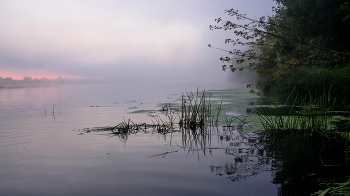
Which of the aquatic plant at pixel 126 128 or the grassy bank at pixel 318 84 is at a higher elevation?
the grassy bank at pixel 318 84

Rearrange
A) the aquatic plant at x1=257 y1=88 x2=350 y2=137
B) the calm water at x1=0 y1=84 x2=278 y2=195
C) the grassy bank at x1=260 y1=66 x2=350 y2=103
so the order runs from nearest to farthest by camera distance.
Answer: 1. the calm water at x1=0 y1=84 x2=278 y2=195
2. the aquatic plant at x1=257 y1=88 x2=350 y2=137
3. the grassy bank at x1=260 y1=66 x2=350 y2=103

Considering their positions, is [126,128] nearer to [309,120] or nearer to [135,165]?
[135,165]

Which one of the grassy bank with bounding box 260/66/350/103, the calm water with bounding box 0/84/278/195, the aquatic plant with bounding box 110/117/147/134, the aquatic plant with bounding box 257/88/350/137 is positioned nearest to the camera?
the calm water with bounding box 0/84/278/195

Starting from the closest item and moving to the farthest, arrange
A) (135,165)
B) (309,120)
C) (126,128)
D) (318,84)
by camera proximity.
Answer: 1. (135,165)
2. (309,120)
3. (126,128)
4. (318,84)

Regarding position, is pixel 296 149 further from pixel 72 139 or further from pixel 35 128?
pixel 35 128

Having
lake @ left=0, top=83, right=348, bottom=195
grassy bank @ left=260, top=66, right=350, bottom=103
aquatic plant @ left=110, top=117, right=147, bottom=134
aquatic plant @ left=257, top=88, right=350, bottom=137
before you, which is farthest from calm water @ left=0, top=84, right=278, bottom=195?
grassy bank @ left=260, top=66, right=350, bottom=103

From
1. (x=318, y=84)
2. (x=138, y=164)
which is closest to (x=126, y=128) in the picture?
(x=138, y=164)

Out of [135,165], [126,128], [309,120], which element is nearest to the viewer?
[135,165]

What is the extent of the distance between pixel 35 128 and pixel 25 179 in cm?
419

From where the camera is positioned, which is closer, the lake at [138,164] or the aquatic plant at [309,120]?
the lake at [138,164]

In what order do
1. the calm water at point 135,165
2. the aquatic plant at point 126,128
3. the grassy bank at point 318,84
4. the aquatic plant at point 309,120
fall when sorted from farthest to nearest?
the grassy bank at point 318,84 < the aquatic plant at point 126,128 < the aquatic plant at point 309,120 < the calm water at point 135,165

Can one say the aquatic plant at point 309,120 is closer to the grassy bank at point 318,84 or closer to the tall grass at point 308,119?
the tall grass at point 308,119

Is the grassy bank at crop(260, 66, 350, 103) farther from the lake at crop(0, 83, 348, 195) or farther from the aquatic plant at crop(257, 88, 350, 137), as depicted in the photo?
the lake at crop(0, 83, 348, 195)

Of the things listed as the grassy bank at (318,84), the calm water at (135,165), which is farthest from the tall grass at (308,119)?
the grassy bank at (318,84)
